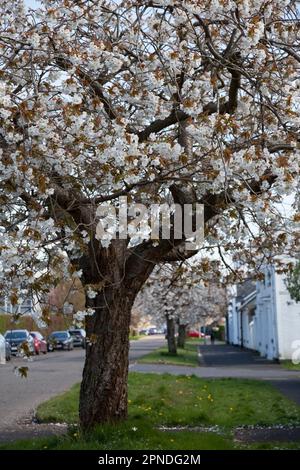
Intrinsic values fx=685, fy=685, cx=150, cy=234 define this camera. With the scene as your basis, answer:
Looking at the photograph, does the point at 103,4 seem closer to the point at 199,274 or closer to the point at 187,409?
the point at 199,274

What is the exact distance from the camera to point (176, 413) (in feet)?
41.9

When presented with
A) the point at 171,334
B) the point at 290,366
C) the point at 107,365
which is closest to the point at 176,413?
the point at 107,365

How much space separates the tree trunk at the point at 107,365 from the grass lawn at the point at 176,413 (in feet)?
0.78

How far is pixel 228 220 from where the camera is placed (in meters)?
9.29

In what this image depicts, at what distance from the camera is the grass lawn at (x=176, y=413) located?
794 centimetres

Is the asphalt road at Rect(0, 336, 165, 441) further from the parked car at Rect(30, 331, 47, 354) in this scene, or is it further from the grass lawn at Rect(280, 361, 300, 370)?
the parked car at Rect(30, 331, 47, 354)

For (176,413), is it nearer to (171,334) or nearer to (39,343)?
(171,334)

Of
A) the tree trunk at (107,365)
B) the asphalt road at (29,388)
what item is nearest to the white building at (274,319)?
the asphalt road at (29,388)

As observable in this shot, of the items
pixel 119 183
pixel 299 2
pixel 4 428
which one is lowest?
pixel 4 428

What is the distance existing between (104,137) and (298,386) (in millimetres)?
12764

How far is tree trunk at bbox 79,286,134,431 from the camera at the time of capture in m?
8.57

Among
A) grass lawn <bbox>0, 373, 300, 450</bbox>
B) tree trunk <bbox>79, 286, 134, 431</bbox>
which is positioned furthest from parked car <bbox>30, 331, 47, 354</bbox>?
tree trunk <bbox>79, 286, 134, 431</bbox>

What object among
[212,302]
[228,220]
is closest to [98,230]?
[228,220]

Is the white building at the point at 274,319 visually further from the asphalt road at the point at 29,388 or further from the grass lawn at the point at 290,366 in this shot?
the asphalt road at the point at 29,388
